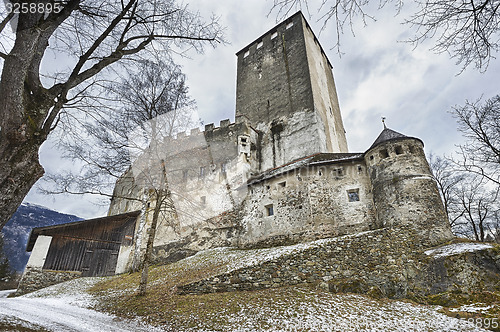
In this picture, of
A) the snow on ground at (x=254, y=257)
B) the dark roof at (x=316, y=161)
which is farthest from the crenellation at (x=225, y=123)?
the snow on ground at (x=254, y=257)

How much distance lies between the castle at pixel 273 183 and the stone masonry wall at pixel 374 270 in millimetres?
1285

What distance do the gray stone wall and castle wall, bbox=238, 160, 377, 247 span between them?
11.2m

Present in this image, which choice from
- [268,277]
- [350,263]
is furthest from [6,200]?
[350,263]

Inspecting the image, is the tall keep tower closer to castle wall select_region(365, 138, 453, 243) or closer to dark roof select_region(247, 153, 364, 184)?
dark roof select_region(247, 153, 364, 184)

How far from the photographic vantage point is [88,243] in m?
18.2

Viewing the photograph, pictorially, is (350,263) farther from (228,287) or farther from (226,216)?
(226,216)

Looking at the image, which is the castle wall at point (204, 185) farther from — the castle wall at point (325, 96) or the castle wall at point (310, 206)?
the castle wall at point (325, 96)

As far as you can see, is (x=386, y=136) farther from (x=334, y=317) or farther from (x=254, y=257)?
(x=334, y=317)

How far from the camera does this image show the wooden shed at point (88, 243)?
17.2 metres

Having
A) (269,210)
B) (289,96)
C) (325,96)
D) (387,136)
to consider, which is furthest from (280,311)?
(325,96)

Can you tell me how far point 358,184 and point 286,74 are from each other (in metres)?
13.5

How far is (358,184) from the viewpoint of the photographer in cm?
1385

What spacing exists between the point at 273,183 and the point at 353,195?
178 inches

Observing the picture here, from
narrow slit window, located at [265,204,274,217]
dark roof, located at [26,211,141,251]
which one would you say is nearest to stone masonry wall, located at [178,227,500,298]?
narrow slit window, located at [265,204,274,217]
